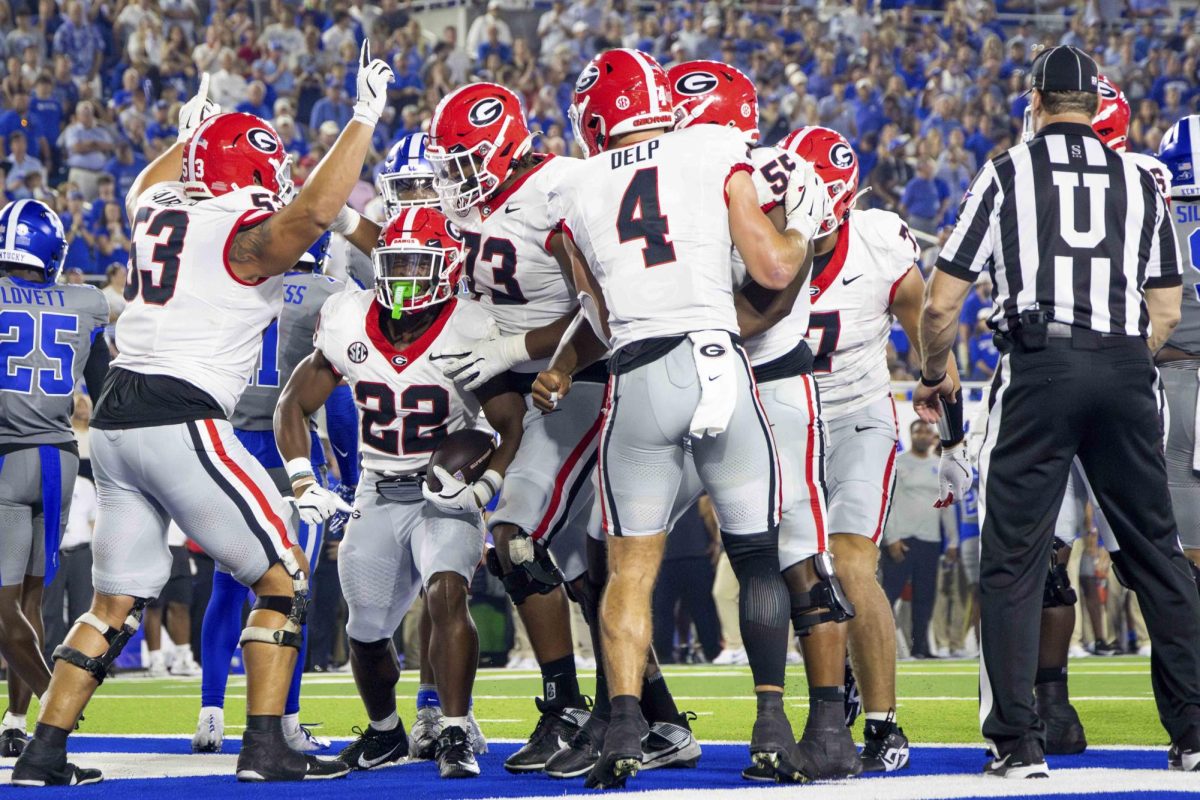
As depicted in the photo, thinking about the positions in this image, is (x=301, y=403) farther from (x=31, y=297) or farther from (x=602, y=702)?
(x=31, y=297)

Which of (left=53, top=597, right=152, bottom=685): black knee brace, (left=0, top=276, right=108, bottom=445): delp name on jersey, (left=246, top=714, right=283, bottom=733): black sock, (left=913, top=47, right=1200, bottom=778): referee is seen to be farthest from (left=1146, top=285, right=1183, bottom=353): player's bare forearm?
(left=0, top=276, right=108, bottom=445): delp name on jersey

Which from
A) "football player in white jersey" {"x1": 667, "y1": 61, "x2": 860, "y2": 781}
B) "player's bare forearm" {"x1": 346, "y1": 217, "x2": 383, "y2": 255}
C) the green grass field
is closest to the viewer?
"football player in white jersey" {"x1": 667, "y1": 61, "x2": 860, "y2": 781}

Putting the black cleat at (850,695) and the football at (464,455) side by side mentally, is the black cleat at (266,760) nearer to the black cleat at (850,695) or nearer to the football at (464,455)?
the football at (464,455)

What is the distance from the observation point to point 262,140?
5.04m

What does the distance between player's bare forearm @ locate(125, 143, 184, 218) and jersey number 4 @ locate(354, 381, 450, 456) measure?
1.15m

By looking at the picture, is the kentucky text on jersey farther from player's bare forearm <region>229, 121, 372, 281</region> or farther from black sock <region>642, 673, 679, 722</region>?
black sock <region>642, 673, 679, 722</region>

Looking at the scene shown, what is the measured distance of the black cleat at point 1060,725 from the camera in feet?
16.5

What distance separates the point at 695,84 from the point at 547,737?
2129 millimetres

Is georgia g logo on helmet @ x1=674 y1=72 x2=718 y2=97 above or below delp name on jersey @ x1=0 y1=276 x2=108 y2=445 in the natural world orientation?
above

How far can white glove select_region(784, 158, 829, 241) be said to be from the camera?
14.8 feet

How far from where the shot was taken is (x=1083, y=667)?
9.82m

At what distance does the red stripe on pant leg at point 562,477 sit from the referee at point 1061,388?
1241 mm

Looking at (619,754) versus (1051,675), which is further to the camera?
(1051,675)

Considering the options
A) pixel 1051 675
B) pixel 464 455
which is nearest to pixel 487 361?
pixel 464 455
